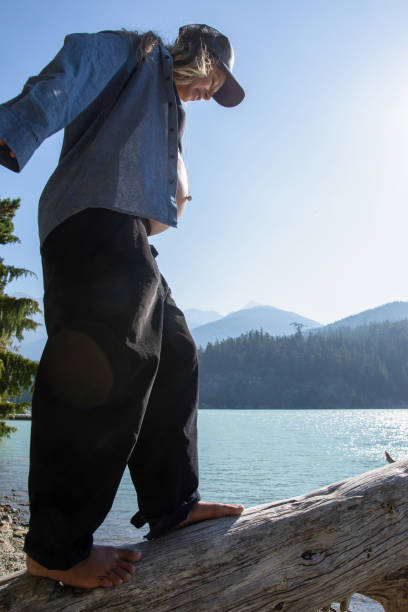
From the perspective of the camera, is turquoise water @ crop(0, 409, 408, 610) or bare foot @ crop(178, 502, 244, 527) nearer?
bare foot @ crop(178, 502, 244, 527)

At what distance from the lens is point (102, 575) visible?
144cm

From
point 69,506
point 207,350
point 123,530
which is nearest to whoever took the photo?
point 69,506

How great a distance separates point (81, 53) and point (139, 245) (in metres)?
0.64

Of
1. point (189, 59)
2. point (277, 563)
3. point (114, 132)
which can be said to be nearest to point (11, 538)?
point (277, 563)

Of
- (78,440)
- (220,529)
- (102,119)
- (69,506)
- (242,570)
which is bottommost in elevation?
(242,570)

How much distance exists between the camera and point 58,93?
4.36 feet

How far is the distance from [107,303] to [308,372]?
425ft

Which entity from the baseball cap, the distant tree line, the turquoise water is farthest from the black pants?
the distant tree line

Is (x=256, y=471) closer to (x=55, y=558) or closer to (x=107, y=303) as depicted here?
(x=55, y=558)

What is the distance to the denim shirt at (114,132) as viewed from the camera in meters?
1.49

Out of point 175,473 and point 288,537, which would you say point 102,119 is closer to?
point 175,473

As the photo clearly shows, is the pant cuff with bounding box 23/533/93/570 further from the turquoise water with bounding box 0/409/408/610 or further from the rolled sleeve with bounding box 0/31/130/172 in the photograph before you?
the turquoise water with bounding box 0/409/408/610

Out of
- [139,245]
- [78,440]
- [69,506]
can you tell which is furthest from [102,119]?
[69,506]

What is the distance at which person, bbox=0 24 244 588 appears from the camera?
143 centimetres
